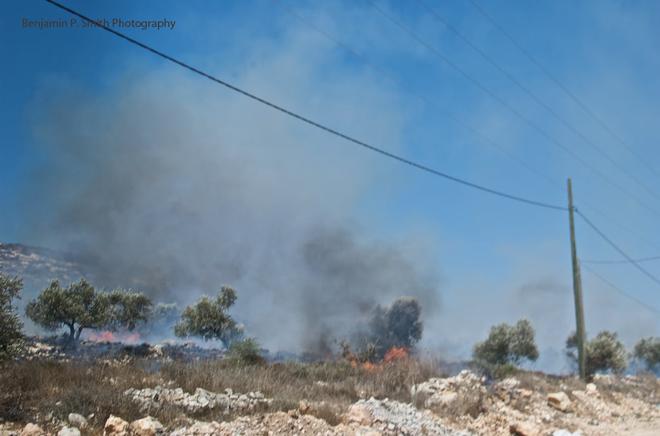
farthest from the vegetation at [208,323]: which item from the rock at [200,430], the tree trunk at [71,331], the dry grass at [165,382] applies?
the rock at [200,430]

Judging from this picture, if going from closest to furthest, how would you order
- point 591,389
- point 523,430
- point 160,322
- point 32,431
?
1. point 32,431
2. point 523,430
3. point 591,389
4. point 160,322

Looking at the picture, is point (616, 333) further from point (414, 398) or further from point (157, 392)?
point (157, 392)

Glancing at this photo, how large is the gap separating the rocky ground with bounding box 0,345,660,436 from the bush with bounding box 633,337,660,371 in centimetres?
5027

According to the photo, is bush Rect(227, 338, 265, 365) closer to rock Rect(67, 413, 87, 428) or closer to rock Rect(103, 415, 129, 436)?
rock Rect(67, 413, 87, 428)

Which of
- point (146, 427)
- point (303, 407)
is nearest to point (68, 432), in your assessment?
point (146, 427)

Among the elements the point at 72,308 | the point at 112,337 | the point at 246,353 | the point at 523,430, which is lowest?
the point at 112,337

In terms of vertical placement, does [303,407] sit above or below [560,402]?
above

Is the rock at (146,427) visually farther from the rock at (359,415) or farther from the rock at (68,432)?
the rock at (359,415)

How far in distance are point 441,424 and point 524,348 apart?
38.4m

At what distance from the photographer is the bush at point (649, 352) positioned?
6278 cm

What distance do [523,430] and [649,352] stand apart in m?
61.7

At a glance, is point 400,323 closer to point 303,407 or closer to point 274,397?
point 274,397

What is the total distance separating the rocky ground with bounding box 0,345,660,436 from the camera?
28.7 ft

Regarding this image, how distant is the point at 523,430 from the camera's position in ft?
40.4
